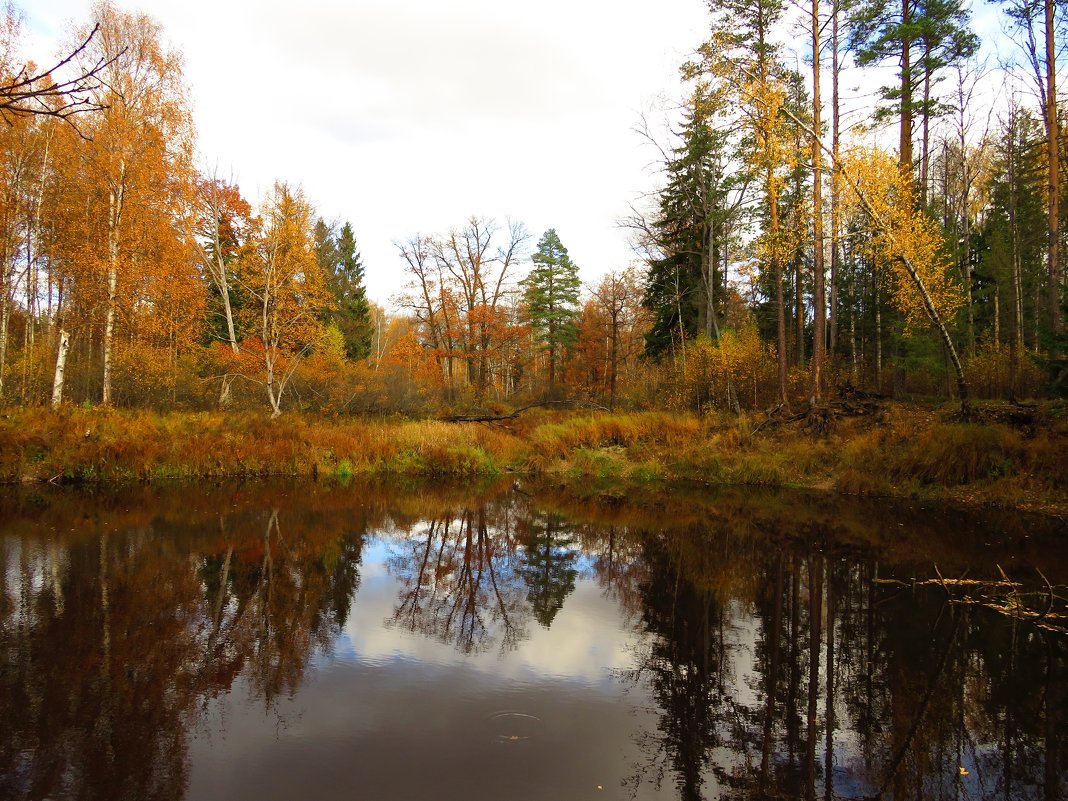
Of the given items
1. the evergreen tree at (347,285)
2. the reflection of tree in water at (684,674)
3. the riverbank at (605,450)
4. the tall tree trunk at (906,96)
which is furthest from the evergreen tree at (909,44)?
the evergreen tree at (347,285)

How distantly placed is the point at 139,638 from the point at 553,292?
42634mm

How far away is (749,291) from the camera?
45.2m

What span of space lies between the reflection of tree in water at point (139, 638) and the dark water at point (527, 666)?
0.09ft

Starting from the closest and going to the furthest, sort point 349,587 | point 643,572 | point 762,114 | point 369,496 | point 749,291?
point 349,587
point 643,572
point 369,496
point 762,114
point 749,291

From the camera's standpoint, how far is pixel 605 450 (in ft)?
71.7

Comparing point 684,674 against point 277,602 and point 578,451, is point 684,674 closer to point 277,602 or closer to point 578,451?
point 277,602

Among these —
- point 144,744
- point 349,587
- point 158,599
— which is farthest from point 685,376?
point 144,744

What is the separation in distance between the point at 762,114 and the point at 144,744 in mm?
20011

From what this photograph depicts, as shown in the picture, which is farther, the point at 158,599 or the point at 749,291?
the point at 749,291

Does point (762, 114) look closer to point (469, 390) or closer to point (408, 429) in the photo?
point (408, 429)

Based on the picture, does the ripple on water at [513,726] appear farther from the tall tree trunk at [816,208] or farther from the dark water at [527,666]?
the tall tree trunk at [816,208]

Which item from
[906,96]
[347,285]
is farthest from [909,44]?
[347,285]

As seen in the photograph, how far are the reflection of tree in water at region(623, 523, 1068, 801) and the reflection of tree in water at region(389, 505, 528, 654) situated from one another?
5.73 feet

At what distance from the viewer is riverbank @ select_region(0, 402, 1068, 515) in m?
14.4
